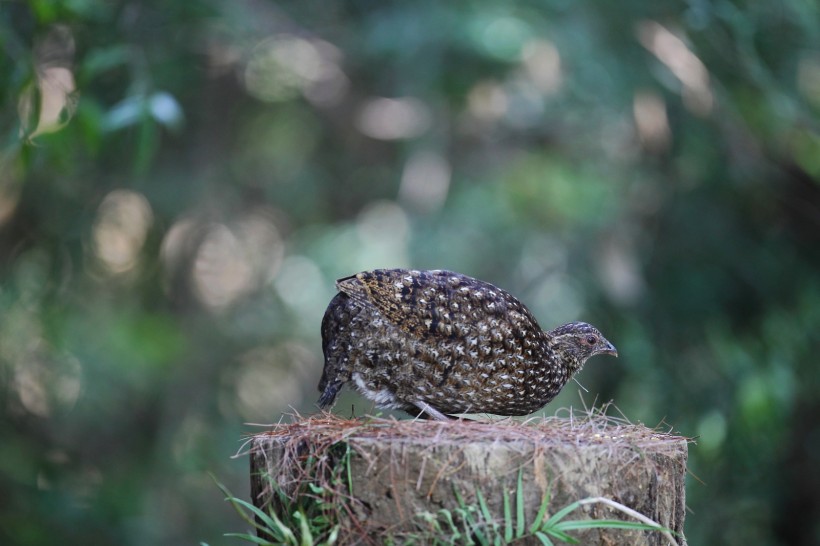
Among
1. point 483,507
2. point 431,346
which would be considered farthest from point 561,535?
point 431,346

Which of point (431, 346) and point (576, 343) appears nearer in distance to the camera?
point (431, 346)

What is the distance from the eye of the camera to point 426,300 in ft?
13.7

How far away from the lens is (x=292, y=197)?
1362 centimetres

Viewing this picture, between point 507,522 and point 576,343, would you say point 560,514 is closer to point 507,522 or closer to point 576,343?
point 507,522

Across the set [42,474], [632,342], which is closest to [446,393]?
[632,342]

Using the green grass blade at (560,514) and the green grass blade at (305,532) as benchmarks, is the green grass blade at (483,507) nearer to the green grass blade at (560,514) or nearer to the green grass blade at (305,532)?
the green grass blade at (560,514)

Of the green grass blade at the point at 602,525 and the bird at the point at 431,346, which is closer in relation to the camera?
the green grass blade at the point at 602,525

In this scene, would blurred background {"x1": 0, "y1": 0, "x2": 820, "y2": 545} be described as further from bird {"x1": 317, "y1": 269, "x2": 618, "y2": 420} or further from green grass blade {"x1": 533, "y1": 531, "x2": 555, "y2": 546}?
green grass blade {"x1": 533, "y1": 531, "x2": 555, "y2": 546}

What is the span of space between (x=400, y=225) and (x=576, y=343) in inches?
257

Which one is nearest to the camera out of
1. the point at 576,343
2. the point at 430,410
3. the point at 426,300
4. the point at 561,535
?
the point at 561,535

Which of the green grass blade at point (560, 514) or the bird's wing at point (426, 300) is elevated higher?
the bird's wing at point (426, 300)

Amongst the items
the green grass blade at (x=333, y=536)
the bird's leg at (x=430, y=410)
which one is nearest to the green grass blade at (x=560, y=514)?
the green grass blade at (x=333, y=536)

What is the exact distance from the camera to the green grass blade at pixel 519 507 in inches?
117

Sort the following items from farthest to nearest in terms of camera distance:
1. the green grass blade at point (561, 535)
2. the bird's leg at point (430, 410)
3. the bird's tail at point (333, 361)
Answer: the bird's tail at point (333, 361) < the bird's leg at point (430, 410) < the green grass blade at point (561, 535)
